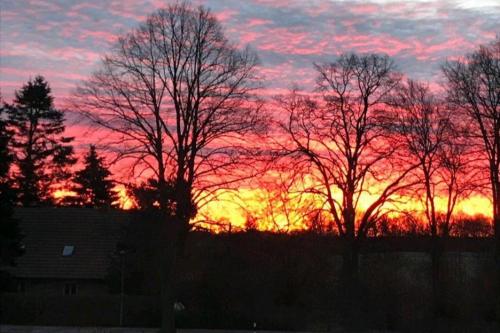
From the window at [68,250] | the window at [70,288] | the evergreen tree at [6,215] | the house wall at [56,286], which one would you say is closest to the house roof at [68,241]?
the window at [68,250]

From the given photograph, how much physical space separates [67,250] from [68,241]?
1.08m

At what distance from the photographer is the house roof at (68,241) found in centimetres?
4062

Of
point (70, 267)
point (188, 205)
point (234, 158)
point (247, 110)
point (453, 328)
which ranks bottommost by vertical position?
point (453, 328)

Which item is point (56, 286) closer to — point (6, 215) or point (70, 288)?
point (70, 288)

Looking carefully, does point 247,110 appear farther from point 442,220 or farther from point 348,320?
point 442,220

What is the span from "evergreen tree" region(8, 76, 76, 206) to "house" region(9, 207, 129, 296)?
39.0 ft

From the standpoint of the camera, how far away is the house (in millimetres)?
40406

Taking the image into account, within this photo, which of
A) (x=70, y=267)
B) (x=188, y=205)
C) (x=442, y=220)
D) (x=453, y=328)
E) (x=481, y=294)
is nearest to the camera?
(x=188, y=205)

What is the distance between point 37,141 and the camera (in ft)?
192

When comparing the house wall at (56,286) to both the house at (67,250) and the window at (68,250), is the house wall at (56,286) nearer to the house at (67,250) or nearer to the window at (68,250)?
the house at (67,250)

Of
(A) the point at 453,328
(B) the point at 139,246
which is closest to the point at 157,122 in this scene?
(B) the point at 139,246

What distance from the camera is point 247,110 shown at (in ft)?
100

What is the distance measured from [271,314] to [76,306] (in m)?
10.8

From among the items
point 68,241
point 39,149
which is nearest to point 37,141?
point 39,149
